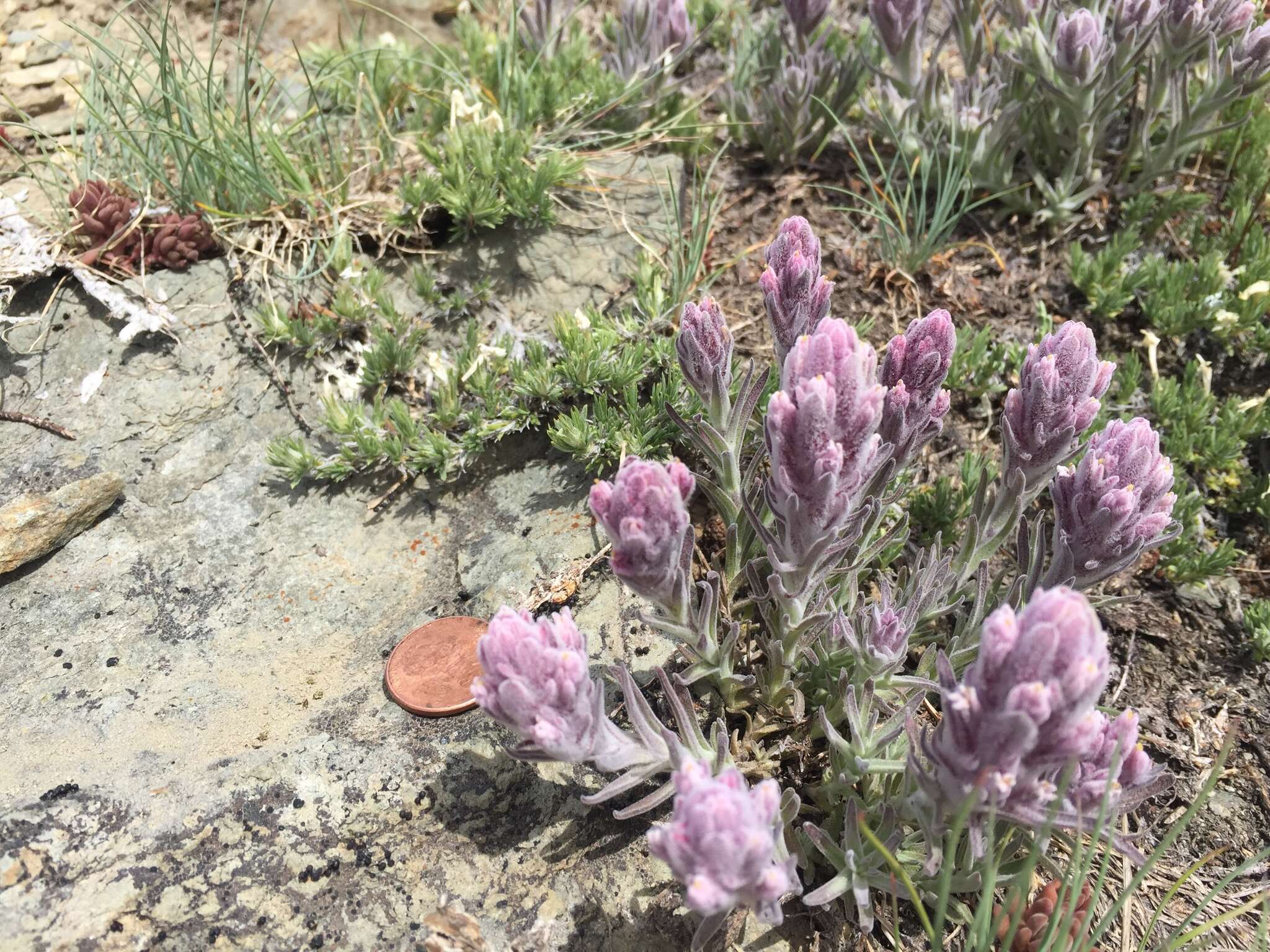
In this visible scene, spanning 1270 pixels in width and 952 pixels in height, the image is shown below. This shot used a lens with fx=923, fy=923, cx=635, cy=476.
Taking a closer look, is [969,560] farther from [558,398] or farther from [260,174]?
[260,174]

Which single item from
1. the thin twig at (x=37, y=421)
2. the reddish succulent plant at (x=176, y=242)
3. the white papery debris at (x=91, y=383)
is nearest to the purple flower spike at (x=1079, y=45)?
the reddish succulent plant at (x=176, y=242)

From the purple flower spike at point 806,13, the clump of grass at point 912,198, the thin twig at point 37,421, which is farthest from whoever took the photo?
the purple flower spike at point 806,13

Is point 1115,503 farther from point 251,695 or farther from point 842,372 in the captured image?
point 251,695

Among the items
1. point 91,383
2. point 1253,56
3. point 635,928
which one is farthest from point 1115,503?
point 91,383

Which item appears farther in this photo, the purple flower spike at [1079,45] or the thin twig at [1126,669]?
the purple flower spike at [1079,45]

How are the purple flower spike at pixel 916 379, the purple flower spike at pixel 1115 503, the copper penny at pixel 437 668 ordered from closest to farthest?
the purple flower spike at pixel 1115 503 → the purple flower spike at pixel 916 379 → the copper penny at pixel 437 668

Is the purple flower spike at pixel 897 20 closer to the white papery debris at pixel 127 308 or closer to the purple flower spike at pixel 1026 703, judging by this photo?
the purple flower spike at pixel 1026 703

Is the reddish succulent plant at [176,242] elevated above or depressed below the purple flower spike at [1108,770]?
above
